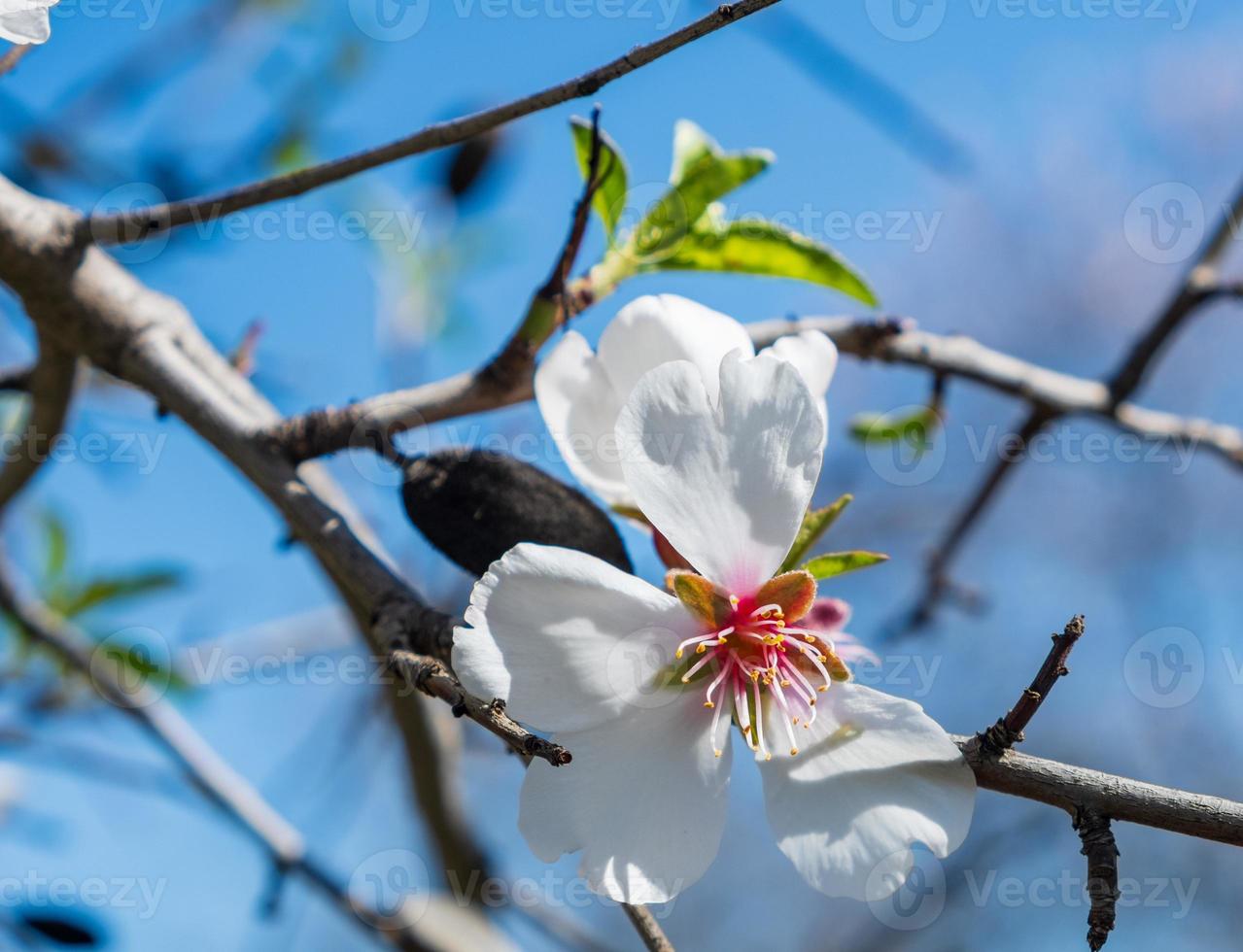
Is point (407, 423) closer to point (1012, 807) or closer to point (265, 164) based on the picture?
point (265, 164)

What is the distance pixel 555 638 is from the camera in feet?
2.85

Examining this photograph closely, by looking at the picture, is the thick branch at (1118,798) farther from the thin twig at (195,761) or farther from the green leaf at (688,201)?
the thin twig at (195,761)

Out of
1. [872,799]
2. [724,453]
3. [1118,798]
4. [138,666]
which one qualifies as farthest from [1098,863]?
[138,666]

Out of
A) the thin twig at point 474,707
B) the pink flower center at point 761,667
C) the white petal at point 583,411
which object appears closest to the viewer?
the thin twig at point 474,707

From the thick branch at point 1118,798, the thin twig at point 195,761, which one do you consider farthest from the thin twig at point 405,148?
the thin twig at point 195,761

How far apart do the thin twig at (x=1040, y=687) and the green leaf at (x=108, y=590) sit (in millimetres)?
1833

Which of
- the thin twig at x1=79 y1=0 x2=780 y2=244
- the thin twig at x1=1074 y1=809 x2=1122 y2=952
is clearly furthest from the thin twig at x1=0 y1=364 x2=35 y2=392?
the thin twig at x1=1074 y1=809 x2=1122 y2=952

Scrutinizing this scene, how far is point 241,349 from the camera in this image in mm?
1388

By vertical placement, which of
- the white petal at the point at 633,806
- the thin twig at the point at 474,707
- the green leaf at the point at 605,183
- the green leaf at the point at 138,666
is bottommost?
the green leaf at the point at 138,666

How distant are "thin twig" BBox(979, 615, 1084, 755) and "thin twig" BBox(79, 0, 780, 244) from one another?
1.60 ft

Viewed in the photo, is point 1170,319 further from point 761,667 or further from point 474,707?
point 474,707

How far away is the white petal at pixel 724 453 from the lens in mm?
875

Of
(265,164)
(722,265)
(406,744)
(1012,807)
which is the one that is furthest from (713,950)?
(722,265)

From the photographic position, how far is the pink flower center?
3.10 ft
